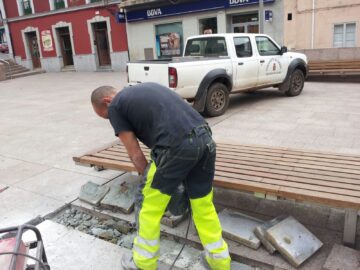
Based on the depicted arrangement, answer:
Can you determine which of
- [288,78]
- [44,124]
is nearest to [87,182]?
[44,124]

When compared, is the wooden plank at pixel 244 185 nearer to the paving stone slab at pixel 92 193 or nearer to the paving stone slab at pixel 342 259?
the paving stone slab at pixel 342 259

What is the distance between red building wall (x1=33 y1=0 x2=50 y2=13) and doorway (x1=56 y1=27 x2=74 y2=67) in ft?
5.24

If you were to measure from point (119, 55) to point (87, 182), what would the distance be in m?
17.8

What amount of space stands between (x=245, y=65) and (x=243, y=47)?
0.48 meters

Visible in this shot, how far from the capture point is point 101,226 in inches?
149

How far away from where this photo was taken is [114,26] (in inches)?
832

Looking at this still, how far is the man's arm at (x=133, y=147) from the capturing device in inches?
107

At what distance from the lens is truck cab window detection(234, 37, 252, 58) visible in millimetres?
8461

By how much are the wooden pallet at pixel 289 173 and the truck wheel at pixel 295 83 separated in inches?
240

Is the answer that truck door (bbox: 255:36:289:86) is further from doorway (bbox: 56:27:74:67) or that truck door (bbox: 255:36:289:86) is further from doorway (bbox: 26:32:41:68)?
doorway (bbox: 26:32:41:68)

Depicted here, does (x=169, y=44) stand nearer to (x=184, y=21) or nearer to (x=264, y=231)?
(x=184, y=21)

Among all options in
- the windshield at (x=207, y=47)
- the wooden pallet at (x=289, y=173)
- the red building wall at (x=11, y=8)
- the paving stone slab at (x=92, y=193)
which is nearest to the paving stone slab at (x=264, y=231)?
the wooden pallet at (x=289, y=173)

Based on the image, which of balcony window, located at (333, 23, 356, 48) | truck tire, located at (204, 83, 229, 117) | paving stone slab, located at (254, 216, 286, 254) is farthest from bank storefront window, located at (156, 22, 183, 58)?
paving stone slab, located at (254, 216, 286, 254)

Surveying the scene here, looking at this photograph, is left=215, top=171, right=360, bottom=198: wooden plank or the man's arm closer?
the man's arm
